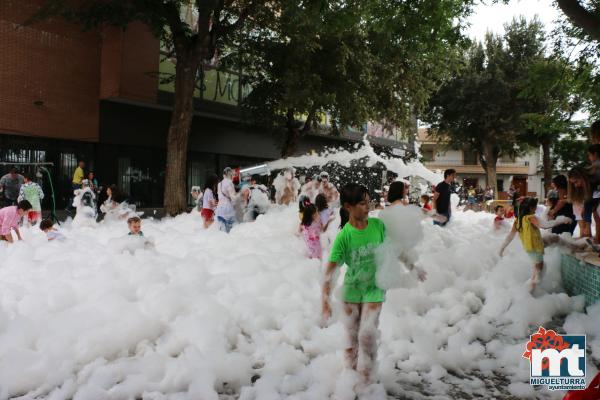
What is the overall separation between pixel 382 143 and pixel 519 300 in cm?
3225

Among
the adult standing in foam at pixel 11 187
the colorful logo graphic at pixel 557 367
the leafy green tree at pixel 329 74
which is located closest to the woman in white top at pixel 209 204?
the leafy green tree at pixel 329 74

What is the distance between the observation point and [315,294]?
6.89 meters

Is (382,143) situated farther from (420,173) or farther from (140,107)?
(140,107)

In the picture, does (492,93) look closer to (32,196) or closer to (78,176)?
(78,176)

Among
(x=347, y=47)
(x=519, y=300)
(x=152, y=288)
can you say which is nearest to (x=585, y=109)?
(x=347, y=47)

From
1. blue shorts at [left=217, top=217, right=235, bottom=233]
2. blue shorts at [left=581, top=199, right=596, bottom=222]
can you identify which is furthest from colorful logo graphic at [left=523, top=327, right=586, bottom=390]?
blue shorts at [left=217, top=217, right=235, bottom=233]

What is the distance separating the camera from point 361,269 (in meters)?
4.18

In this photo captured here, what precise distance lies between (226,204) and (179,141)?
5064 millimetres

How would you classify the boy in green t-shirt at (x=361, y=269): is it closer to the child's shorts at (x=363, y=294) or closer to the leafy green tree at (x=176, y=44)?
the child's shorts at (x=363, y=294)

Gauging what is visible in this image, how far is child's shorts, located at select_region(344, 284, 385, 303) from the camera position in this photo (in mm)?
4160

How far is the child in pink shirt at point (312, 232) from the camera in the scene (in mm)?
8445

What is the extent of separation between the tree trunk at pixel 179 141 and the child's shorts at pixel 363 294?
12.1 m

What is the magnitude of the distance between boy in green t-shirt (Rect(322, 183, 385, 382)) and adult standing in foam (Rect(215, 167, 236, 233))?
7.51 metres

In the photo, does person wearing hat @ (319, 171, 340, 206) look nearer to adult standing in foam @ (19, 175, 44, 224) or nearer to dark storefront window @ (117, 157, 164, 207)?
adult standing in foam @ (19, 175, 44, 224)
